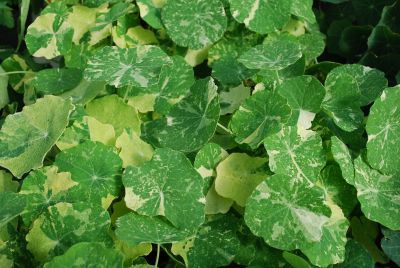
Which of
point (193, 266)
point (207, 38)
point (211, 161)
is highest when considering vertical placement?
point (207, 38)

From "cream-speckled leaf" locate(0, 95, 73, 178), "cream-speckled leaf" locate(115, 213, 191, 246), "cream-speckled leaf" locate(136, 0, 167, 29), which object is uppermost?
"cream-speckled leaf" locate(136, 0, 167, 29)

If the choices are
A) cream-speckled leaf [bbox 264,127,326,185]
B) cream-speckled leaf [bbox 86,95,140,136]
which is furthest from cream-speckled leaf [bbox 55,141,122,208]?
cream-speckled leaf [bbox 264,127,326,185]

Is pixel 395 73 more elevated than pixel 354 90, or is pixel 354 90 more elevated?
pixel 354 90

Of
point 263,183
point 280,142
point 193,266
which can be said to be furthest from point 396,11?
point 193,266

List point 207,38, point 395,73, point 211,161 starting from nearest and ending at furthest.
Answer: point 211,161
point 207,38
point 395,73

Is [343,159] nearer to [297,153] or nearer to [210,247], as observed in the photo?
[297,153]

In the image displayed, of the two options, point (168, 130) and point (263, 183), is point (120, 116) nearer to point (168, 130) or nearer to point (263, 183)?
point (168, 130)

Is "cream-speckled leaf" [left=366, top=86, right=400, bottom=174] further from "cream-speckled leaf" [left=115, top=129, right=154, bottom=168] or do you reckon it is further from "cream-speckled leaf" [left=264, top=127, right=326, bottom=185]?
"cream-speckled leaf" [left=115, top=129, right=154, bottom=168]
